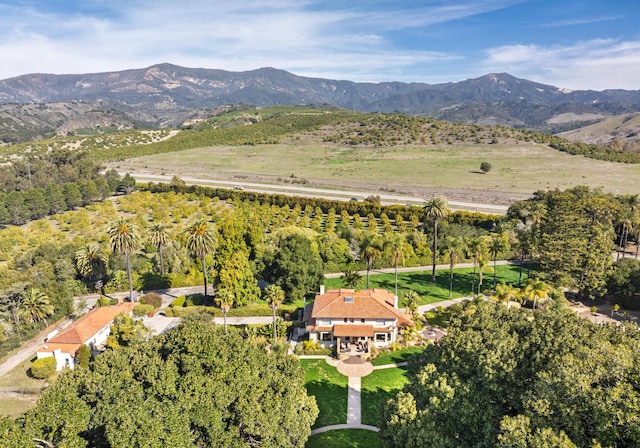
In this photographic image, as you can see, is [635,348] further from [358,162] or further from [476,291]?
[358,162]

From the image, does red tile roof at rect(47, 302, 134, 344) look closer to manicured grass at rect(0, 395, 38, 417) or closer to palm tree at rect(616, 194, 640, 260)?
manicured grass at rect(0, 395, 38, 417)

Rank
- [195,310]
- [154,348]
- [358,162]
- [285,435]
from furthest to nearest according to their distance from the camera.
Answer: [358,162] → [195,310] → [154,348] → [285,435]

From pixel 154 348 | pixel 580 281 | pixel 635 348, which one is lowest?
pixel 580 281

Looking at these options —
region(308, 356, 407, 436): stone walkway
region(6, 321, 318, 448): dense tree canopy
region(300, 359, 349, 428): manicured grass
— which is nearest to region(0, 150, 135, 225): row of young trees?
region(300, 359, 349, 428): manicured grass

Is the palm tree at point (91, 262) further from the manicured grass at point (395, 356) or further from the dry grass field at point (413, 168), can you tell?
the dry grass field at point (413, 168)

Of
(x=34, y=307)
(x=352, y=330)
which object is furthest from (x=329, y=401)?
(x=34, y=307)

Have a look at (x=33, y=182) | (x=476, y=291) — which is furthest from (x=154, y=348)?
(x=33, y=182)

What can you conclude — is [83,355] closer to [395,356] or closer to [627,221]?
[395,356]
